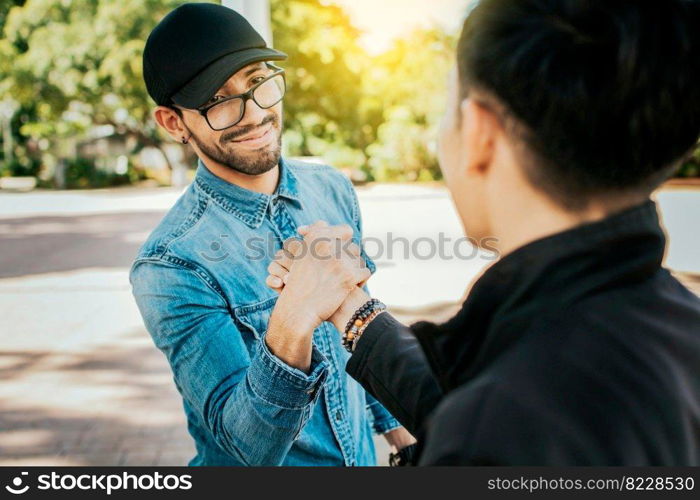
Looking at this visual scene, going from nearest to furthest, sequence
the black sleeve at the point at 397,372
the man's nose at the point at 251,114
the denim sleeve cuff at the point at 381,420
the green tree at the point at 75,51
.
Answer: the black sleeve at the point at 397,372 < the man's nose at the point at 251,114 < the denim sleeve cuff at the point at 381,420 < the green tree at the point at 75,51

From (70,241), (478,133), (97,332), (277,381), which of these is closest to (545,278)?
(478,133)

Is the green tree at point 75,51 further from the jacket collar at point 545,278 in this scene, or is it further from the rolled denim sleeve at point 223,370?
the jacket collar at point 545,278

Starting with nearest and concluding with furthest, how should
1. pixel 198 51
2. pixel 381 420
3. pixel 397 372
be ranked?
pixel 397 372 < pixel 198 51 < pixel 381 420

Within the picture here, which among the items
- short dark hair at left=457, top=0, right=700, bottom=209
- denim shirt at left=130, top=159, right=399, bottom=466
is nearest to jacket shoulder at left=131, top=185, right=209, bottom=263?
denim shirt at left=130, top=159, right=399, bottom=466

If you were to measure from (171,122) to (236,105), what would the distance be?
198mm

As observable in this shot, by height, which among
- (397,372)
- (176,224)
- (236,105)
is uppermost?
(236,105)

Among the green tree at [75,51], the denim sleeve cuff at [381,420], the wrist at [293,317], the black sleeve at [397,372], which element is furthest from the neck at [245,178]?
the green tree at [75,51]

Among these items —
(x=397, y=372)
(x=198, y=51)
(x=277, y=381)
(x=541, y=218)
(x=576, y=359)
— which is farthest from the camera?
(x=198, y=51)

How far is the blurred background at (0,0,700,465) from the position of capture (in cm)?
406

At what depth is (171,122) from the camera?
1.62 m

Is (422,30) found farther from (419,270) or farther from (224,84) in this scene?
(224,84)

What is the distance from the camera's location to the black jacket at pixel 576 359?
0.73 m

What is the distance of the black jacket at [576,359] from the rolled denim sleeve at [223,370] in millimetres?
466

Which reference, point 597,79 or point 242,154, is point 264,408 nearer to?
point 242,154
